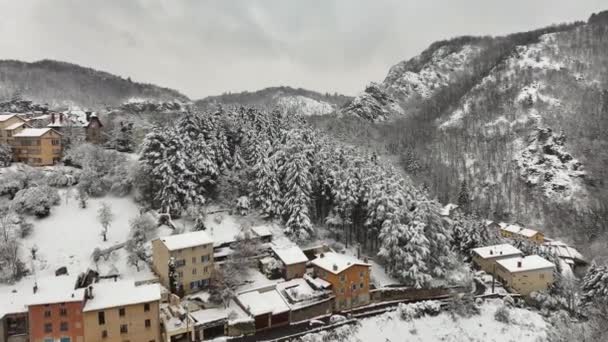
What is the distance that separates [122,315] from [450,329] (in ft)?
101

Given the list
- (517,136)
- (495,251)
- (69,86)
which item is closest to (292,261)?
(495,251)

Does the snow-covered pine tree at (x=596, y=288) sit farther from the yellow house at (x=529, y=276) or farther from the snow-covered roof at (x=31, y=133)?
the snow-covered roof at (x=31, y=133)

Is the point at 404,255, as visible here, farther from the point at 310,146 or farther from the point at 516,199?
the point at 516,199

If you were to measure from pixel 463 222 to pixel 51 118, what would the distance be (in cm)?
6710

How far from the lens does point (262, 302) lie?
1524 inches

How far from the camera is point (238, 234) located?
4959 cm

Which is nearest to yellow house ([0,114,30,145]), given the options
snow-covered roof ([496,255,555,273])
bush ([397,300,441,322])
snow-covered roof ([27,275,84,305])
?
snow-covered roof ([27,275,84,305])

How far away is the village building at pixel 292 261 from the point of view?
4409cm

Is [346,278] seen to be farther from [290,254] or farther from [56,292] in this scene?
[56,292]

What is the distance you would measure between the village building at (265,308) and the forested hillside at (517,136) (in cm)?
5685

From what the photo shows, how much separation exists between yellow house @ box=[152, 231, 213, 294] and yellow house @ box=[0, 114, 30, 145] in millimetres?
34417

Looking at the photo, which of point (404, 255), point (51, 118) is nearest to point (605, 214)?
point (404, 255)

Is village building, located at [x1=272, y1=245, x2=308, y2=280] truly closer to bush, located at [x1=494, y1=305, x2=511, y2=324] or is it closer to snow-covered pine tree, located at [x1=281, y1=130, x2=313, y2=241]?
snow-covered pine tree, located at [x1=281, y1=130, x2=313, y2=241]

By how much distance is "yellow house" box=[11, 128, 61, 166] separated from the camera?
58.8 metres
